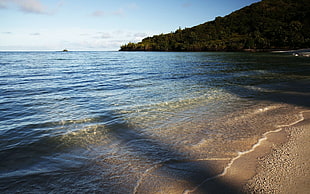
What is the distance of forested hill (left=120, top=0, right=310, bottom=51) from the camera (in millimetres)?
111938

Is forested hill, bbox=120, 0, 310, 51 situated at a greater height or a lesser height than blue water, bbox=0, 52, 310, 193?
greater

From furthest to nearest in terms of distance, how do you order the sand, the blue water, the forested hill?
the forested hill
the blue water
the sand

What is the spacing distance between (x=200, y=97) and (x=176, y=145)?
20.0 ft

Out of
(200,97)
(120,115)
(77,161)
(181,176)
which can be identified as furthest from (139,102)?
(181,176)

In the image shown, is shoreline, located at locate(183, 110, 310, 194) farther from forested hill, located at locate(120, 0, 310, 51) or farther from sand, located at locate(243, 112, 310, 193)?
forested hill, located at locate(120, 0, 310, 51)

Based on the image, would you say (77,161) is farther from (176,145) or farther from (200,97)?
(200,97)

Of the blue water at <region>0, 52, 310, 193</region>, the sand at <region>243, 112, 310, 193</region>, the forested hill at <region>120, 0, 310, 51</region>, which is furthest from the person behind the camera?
the forested hill at <region>120, 0, 310, 51</region>

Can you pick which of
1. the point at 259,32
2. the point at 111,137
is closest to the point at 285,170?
the point at 111,137

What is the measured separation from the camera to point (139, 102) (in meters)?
9.91

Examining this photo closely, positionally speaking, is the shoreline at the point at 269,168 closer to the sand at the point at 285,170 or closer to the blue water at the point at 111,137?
the sand at the point at 285,170

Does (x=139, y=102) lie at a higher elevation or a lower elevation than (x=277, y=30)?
lower

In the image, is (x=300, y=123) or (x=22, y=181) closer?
(x=22, y=181)

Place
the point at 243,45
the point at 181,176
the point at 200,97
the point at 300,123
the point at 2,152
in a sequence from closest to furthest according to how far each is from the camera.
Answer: the point at 181,176, the point at 2,152, the point at 300,123, the point at 200,97, the point at 243,45

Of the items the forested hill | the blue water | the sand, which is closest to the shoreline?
the sand
